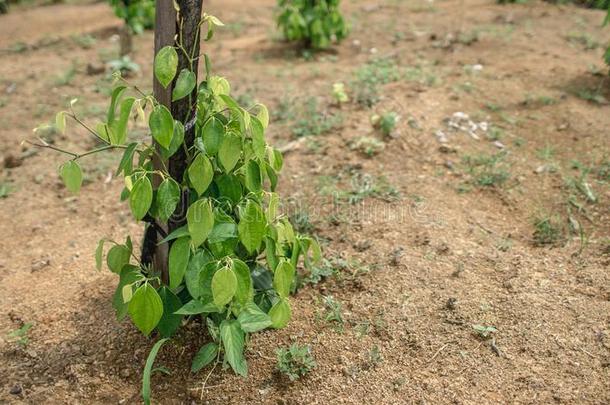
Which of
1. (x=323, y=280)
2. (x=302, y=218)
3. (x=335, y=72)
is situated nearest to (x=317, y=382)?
(x=323, y=280)

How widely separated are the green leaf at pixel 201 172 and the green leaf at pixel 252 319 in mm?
421

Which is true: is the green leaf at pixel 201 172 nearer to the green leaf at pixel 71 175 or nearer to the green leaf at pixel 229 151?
the green leaf at pixel 229 151

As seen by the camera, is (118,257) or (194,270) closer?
(194,270)

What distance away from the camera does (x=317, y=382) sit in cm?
196

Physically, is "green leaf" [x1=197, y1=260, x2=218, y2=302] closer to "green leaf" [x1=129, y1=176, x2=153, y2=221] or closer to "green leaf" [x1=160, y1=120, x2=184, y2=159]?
"green leaf" [x1=129, y1=176, x2=153, y2=221]

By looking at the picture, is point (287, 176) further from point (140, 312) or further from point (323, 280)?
point (140, 312)

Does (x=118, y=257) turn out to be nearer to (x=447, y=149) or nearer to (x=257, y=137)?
(x=257, y=137)

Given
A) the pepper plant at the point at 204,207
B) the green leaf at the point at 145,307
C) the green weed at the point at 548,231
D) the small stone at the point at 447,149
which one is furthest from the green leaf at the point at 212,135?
the small stone at the point at 447,149

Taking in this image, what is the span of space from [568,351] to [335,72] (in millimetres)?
3056

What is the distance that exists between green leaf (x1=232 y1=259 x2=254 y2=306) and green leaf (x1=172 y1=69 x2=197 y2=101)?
497 mm

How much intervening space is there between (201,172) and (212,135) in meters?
0.11

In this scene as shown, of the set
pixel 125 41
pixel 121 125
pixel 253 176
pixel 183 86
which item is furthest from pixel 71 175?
pixel 125 41

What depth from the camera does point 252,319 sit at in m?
1.82

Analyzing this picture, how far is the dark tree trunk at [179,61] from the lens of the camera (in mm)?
1683
